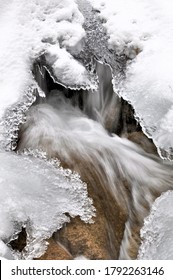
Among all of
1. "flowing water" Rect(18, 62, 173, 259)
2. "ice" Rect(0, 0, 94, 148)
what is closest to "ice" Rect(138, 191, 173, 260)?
"flowing water" Rect(18, 62, 173, 259)

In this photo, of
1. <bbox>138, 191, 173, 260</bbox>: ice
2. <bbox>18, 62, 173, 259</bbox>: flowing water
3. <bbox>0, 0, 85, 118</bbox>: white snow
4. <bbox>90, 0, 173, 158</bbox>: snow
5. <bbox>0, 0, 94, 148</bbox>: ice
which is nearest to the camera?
<bbox>138, 191, 173, 260</bbox>: ice

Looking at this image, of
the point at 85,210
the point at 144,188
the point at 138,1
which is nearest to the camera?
the point at 85,210

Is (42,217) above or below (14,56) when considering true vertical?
below

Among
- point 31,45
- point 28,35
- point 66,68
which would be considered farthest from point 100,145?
point 28,35

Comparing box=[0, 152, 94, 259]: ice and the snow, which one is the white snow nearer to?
the snow

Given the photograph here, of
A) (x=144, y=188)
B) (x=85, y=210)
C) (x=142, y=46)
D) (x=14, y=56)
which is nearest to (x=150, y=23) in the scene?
(x=142, y=46)
